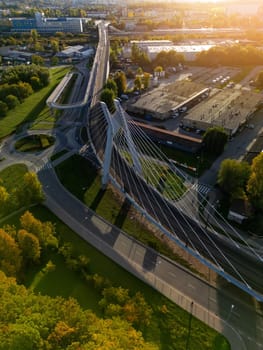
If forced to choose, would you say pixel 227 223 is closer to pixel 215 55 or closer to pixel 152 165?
pixel 152 165

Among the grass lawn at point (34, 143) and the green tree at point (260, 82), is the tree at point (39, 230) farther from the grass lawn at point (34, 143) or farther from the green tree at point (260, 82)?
the green tree at point (260, 82)

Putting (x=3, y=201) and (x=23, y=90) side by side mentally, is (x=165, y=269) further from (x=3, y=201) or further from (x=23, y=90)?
(x=23, y=90)

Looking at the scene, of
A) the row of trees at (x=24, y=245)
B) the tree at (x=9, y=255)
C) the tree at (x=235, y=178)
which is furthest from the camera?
the tree at (x=235, y=178)

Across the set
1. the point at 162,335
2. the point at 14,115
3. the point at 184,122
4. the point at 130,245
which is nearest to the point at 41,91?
the point at 14,115

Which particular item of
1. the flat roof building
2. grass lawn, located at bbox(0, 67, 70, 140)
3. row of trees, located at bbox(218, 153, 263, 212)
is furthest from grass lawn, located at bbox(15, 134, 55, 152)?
the flat roof building

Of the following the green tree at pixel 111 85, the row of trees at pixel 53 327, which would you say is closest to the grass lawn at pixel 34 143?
the green tree at pixel 111 85
